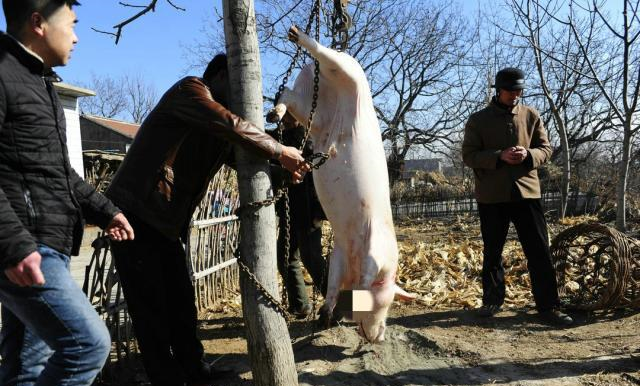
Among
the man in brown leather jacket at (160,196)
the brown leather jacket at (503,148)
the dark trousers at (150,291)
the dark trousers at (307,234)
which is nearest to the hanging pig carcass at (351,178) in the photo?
the man in brown leather jacket at (160,196)

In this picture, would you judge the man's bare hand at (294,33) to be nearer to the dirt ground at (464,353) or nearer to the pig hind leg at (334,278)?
the pig hind leg at (334,278)

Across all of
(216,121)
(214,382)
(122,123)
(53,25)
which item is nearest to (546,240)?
(214,382)

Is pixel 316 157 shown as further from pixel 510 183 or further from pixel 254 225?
pixel 510 183

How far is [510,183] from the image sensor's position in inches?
192

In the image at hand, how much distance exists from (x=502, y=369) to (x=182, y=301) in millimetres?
2387

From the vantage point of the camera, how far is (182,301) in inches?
137

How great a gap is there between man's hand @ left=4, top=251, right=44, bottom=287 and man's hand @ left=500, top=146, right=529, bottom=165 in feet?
13.2

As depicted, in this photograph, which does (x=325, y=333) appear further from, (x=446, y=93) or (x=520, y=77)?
(x=446, y=93)

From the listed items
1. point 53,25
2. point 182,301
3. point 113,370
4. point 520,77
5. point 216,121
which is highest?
point 520,77

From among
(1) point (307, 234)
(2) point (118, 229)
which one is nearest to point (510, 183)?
(1) point (307, 234)

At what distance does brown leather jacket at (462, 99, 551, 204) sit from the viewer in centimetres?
489

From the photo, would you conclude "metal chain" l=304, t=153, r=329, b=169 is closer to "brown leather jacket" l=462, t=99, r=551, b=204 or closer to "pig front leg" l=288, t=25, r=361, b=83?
"pig front leg" l=288, t=25, r=361, b=83

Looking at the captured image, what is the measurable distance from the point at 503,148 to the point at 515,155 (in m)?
0.30

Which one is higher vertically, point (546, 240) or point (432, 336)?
point (546, 240)
